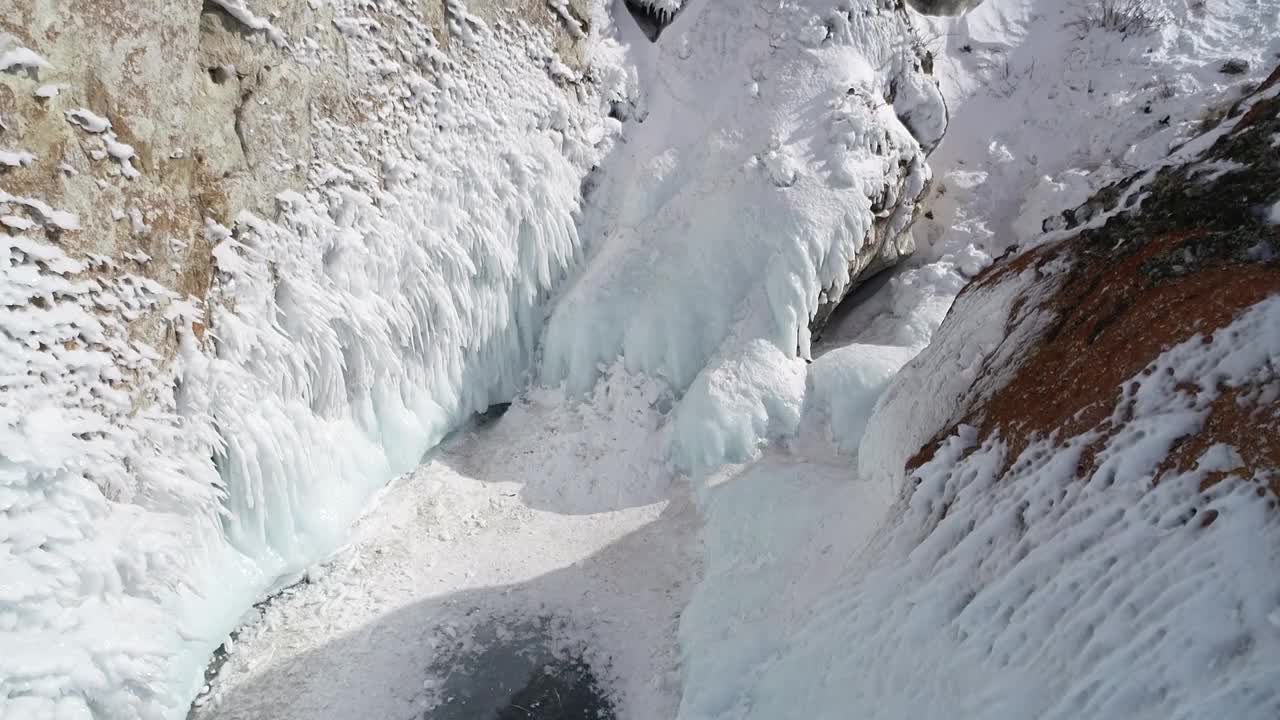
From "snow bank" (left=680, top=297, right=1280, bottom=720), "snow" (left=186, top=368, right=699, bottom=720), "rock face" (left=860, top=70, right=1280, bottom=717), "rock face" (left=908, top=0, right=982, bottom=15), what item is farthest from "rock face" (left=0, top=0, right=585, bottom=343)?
"rock face" (left=908, top=0, right=982, bottom=15)

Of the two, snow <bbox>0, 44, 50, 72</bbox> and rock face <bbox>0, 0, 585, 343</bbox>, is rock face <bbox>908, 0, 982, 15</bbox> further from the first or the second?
snow <bbox>0, 44, 50, 72</bbox>

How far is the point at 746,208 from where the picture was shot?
22.7 feet

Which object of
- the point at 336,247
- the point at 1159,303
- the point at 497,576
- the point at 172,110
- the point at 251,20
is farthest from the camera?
the point at 336,247

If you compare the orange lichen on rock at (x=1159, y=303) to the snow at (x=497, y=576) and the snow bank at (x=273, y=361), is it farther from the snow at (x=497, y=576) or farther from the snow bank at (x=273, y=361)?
the snow bank at (x=273, y=361)

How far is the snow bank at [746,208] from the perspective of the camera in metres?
6.61

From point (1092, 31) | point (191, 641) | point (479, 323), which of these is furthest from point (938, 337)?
point (1092, 31)

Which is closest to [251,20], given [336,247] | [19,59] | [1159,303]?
[19,59]

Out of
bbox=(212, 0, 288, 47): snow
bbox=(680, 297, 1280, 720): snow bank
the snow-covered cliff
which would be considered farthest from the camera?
bbox=(212, 0, 288, 47): snow

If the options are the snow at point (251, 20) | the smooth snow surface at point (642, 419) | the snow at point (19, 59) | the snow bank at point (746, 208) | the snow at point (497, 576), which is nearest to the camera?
the smooth snow surface at point (642, 419)

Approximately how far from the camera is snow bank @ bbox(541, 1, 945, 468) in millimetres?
6613

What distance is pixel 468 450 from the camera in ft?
22.2

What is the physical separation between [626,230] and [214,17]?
3.66 metres

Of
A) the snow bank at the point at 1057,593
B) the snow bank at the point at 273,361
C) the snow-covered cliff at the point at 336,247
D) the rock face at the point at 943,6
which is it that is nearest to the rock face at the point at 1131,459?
the snow bank at the point at 1057,593

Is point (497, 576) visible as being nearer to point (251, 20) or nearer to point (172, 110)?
point (172, 110)
